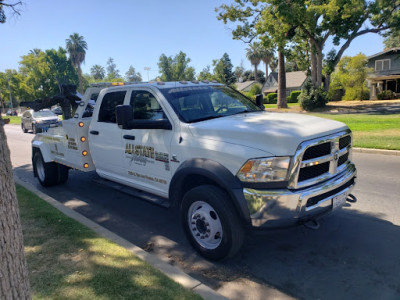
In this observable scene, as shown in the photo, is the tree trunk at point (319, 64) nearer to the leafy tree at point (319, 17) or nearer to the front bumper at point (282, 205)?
the leafy tree at point (319, 17)

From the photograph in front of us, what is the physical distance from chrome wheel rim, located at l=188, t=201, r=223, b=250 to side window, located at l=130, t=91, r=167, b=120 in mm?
1295

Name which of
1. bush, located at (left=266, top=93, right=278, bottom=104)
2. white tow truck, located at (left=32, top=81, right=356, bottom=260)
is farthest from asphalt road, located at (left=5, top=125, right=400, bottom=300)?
bush, located at (left=266, top=93, right=278, bottom=104)

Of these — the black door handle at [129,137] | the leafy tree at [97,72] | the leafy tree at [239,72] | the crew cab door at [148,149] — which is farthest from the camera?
the leafy tree at [97,72]

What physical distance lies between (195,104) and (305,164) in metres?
1.79

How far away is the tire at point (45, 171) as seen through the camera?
23.3ft

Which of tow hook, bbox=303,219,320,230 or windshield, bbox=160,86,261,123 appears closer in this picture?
tow hook, bbox=303,219,320,230

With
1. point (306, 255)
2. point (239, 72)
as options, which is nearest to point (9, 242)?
point (306, 255)

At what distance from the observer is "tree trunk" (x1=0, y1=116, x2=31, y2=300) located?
1.99m

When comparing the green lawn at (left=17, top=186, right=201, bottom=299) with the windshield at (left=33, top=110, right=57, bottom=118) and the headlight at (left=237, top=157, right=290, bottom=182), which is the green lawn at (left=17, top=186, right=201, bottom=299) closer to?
the headlight at (left=237, top=157, right=290, bottom=182)

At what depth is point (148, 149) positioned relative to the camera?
4484 mm

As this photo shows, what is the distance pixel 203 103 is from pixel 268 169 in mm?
1710

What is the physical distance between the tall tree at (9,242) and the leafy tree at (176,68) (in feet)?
196

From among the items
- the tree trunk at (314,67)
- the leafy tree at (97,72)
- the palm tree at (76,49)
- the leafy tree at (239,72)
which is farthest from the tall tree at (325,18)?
the leafy tree at (97,72)

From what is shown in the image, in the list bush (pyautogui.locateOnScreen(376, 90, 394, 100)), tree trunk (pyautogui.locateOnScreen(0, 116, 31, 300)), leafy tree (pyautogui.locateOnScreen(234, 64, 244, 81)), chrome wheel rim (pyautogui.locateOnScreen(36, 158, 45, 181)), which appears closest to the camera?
tree trunk (pyautogui.locateOnScreen(0, 116, 31, 300))
